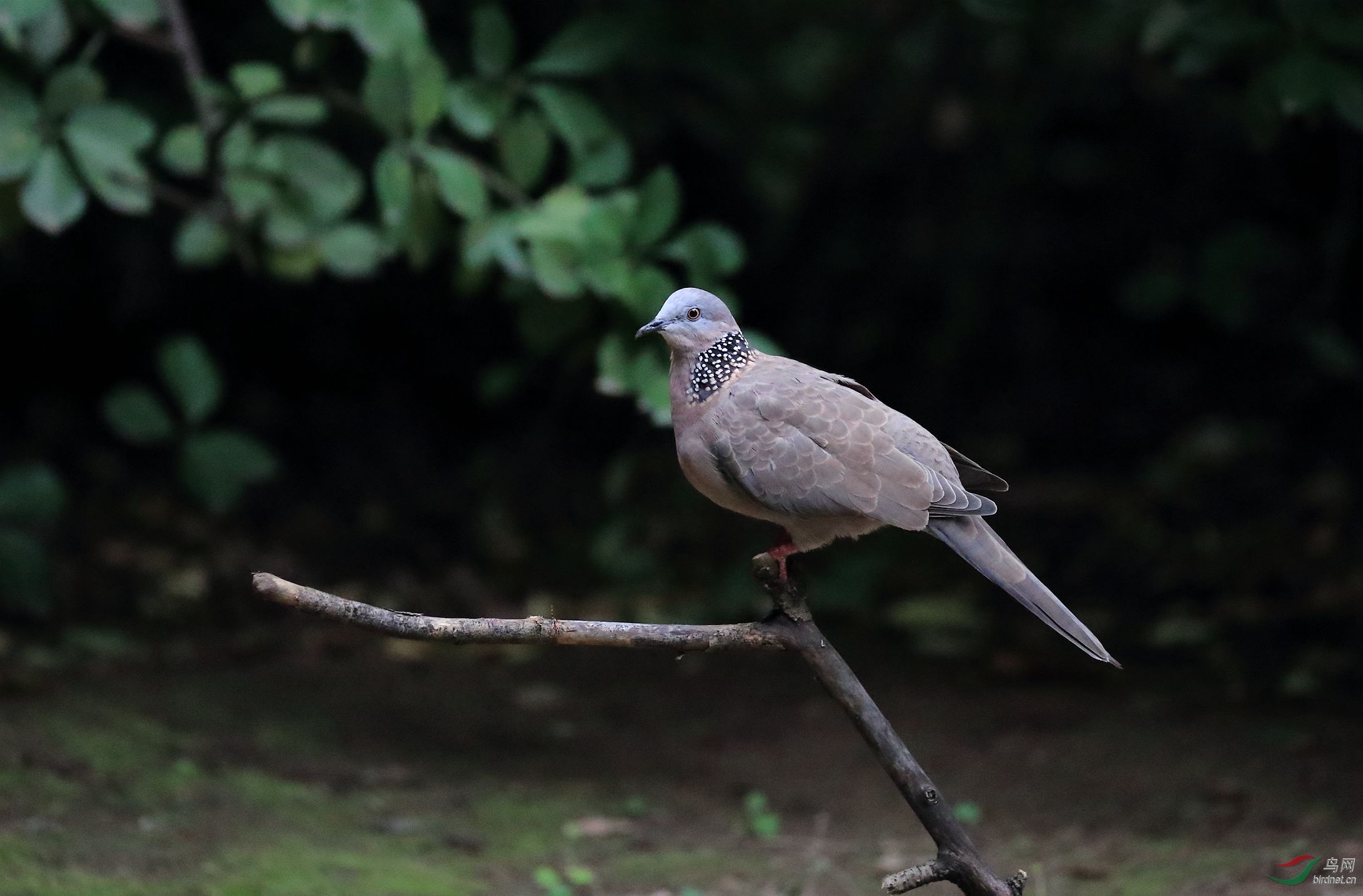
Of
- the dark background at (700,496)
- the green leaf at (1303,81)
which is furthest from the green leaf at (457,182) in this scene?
the green leaf at (1303,81)

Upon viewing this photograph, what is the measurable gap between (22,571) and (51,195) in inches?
63.1

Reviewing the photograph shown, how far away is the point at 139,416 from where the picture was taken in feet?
16.9

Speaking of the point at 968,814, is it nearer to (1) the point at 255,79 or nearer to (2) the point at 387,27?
(2) the point at 387,27

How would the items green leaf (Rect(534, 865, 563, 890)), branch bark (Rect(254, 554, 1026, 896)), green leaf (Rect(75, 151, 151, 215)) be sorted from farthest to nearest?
green leaf (Rect(75, 151, 151, 215)) < green leaf (Rect(534, 865, 563, 890)) < branch bark (Rect(254, 554, 1026, 896))

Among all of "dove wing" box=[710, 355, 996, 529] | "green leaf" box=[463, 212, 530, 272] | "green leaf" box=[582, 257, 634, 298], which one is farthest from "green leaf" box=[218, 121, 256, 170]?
"dove wing" box=[710, 355, 996, 529]

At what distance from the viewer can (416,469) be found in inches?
288

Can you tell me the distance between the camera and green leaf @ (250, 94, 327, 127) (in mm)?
4160

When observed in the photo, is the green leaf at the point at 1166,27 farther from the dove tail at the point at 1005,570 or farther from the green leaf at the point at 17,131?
the green leaf at the point at 17,131

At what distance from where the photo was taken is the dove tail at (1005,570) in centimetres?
283

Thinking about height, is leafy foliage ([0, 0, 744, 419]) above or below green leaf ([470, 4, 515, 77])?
below

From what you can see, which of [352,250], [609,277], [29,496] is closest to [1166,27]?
[609,277]

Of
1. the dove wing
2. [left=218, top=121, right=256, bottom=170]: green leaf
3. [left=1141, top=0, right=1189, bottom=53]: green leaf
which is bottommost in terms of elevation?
the dove wing

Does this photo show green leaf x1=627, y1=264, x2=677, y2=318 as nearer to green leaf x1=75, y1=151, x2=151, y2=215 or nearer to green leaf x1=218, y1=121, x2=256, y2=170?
green leaf x1=218, y1=121, x2=256, y2=170

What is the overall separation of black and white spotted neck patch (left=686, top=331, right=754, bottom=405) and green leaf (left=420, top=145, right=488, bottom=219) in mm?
1277
